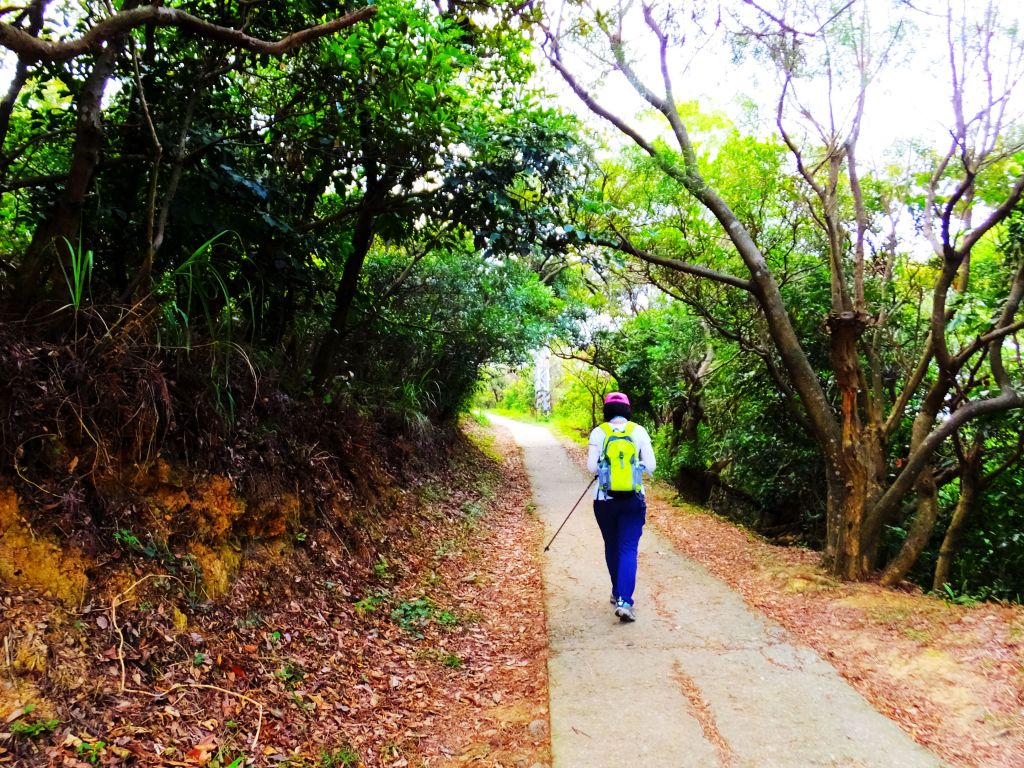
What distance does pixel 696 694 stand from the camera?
3799mm

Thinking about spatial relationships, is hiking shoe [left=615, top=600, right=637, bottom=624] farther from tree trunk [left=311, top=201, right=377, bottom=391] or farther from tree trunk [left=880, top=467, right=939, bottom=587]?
tree trunk [left=311, top=201, right=377, bottom=391]

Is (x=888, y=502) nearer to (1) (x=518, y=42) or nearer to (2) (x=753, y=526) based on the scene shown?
(2) (x=753, y=526)

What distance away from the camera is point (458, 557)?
280 inches

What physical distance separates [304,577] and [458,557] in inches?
103

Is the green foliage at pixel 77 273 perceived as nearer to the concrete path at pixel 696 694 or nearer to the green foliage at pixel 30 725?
the green foliage at pixel 30 725

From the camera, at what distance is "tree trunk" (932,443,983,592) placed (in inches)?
254

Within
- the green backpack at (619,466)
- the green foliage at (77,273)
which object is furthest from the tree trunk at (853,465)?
the green foliage at (77,273)

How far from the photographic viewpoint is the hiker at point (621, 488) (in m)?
4.82

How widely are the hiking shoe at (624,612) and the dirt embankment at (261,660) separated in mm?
657

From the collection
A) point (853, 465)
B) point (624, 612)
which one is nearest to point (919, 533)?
point (853, 465)

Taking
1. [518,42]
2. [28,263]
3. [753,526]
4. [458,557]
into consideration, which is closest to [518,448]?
→ [753,526]

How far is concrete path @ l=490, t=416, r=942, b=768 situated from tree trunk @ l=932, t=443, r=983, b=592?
2.67 m

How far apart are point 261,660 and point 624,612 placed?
279 centimetres

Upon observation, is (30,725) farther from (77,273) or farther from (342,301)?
(342,301)
